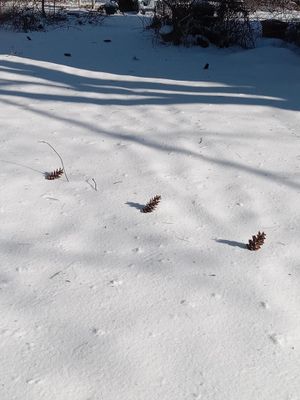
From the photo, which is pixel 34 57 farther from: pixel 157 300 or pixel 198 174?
pixel 157 300

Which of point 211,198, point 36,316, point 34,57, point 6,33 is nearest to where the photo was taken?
point 36,316

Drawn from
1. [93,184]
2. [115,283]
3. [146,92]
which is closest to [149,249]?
[115,283]

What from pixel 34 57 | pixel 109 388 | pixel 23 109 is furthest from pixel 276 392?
pixel 34 57

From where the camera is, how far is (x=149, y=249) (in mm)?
2826

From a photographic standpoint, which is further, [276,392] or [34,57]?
[34,57]

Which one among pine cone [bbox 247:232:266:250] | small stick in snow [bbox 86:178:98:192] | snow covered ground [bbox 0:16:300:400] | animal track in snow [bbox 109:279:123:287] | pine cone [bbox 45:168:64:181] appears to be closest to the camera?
snow covered ground [bbox 0:16:300:400]

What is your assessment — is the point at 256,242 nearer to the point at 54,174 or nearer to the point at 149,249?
the point at 149,249

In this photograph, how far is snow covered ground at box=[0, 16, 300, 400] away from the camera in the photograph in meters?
2.00

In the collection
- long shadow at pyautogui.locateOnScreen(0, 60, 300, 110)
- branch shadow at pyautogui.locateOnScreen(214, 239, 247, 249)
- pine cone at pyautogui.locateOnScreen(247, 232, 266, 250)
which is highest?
pine cone at pyautogui.locateOnScreen(247, 232, 266, 250)

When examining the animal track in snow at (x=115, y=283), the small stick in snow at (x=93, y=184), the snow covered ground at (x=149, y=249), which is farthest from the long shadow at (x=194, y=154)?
the animal track in snow at (x=115, y=283)

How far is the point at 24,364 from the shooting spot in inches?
78.8

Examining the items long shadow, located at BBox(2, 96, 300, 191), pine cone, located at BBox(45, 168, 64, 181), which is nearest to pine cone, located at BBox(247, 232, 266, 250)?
long shadow, located at BBox(2, 96, 300, 191)

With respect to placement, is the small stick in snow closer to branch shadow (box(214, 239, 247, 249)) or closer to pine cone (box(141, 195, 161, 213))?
pine cone (box(141, 195, 161, 213))

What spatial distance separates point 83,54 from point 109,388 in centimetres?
754
